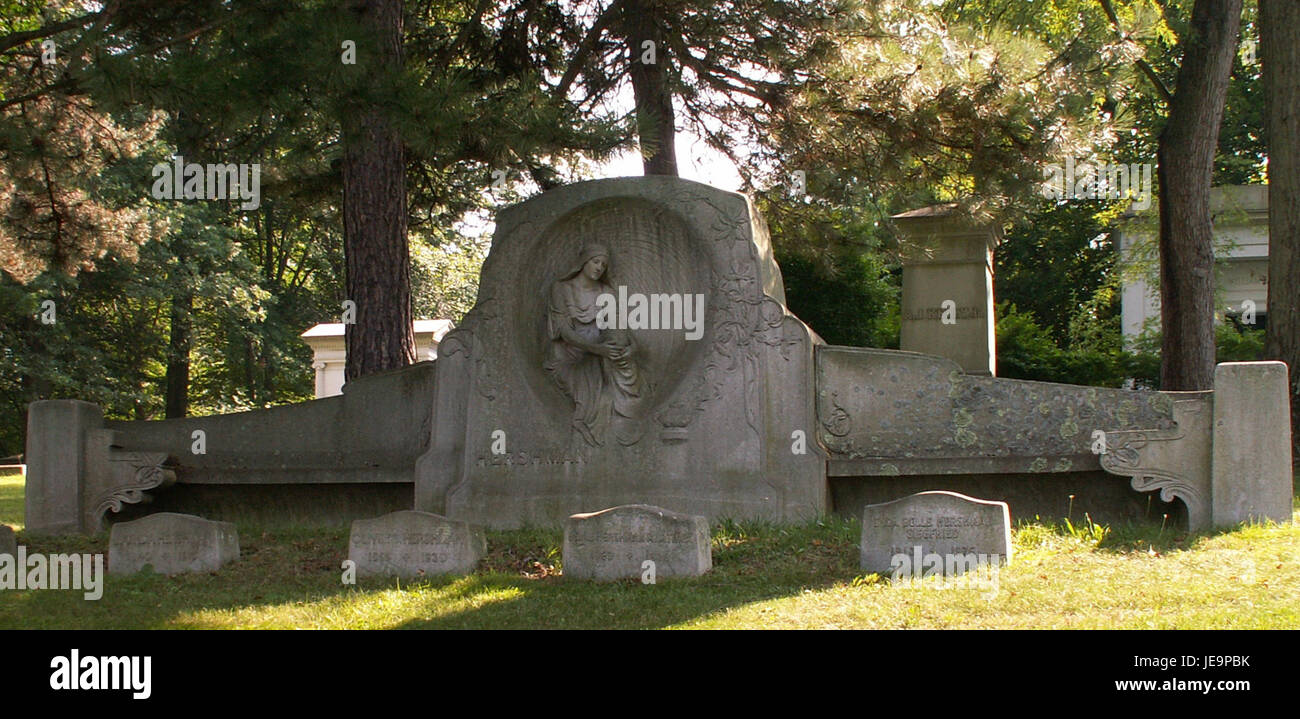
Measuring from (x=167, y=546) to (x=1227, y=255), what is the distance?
23139mm

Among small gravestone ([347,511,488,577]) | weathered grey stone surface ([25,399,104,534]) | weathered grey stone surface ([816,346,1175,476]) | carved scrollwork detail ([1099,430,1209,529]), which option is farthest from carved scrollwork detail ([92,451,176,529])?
carved scrollwork detail ([1099,430,1209,529])

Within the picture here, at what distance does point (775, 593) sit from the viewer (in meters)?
8.36

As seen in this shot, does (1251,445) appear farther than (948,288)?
No

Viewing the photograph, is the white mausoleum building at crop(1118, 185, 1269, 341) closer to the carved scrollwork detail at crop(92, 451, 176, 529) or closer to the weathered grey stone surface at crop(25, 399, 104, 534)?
the carved scrollwork detail at crop(92, 451, 176, 529)

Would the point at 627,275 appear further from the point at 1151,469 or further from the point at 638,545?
the point at 1151,469

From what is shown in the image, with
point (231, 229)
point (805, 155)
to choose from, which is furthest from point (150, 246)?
point (805, 155)

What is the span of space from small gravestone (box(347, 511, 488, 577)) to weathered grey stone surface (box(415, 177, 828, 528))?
6.99 ft

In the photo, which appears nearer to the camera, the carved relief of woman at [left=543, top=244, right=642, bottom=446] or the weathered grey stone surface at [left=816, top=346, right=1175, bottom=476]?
the weathered grey stone surface at [left=816, top=346, right=1175, bottom=476]

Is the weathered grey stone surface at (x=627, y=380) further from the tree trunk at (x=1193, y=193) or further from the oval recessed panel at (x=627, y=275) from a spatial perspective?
the tree trunk at (x=1193, y=193)

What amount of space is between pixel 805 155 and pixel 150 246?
1722 cm

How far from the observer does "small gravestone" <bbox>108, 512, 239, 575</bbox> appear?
9945mm

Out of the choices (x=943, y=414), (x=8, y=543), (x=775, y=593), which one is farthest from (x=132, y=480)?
(x=943, y=414)

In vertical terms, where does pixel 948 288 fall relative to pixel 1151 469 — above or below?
above

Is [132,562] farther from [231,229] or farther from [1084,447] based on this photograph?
[231,229]
